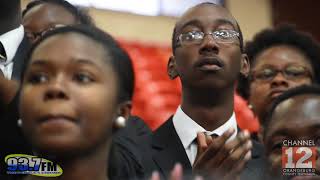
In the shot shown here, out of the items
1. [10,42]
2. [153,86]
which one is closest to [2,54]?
[10,42]

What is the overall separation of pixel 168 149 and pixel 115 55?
229 millimetres

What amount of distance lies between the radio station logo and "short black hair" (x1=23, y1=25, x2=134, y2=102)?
28 centimetres

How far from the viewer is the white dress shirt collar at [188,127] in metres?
1.08

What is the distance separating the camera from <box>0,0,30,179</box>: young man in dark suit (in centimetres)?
89

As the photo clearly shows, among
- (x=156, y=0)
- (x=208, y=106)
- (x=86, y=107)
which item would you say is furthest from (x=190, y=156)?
(x=156, y=0)

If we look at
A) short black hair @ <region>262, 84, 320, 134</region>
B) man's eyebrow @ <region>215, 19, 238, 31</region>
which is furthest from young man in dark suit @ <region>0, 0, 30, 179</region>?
short black hair @ <region>262, 84, 320, 134</region>

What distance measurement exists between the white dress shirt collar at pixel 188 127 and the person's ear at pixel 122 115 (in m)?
0.21

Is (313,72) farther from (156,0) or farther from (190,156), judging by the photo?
(156,0)

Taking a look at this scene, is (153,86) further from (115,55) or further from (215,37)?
(115,55)

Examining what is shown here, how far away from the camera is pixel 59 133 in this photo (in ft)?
2.59

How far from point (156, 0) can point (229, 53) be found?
5.90ft

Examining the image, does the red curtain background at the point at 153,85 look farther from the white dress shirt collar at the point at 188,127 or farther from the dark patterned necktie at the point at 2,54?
the dark patterned necktie at the point at 2,54

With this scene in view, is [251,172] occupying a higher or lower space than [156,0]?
lower

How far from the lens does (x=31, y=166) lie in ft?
2.83
